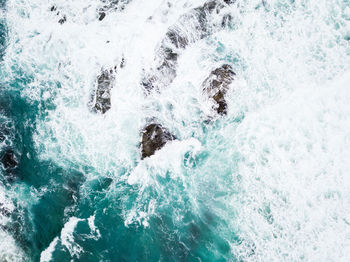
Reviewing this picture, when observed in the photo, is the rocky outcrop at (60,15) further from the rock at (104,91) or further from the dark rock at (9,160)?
the dark rock at (9,160)

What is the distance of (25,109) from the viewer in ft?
43.9

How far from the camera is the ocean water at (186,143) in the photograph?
397 inches

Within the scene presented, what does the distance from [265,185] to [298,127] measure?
2.45 metres

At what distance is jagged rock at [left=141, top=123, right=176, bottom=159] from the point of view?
38.3ft

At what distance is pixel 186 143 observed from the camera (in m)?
11.7

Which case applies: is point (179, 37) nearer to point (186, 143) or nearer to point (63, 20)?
point (186, 143)

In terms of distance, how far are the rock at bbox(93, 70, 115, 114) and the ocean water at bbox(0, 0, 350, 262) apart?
0.29m

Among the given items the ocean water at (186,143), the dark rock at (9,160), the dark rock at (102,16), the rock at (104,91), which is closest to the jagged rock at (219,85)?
the ocean water at (186,143)

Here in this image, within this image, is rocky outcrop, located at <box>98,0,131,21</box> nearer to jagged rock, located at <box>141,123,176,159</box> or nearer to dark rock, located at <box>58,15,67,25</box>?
dark rock, located at <box>58,15,67,25</box>

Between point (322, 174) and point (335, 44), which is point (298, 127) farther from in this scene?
point (335, 44)

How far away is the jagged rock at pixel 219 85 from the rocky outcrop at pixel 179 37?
166 centimetres

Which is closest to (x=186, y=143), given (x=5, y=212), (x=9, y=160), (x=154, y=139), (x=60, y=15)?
(x=154, y=139)

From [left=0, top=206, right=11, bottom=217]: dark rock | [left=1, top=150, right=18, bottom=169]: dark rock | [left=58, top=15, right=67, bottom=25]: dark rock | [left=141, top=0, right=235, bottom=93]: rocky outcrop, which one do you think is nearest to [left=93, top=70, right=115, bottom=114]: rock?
[left=141, top=0, right=235, bottom=93]: rocky outcrop

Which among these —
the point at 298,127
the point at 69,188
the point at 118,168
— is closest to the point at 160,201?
the point at 118,168
